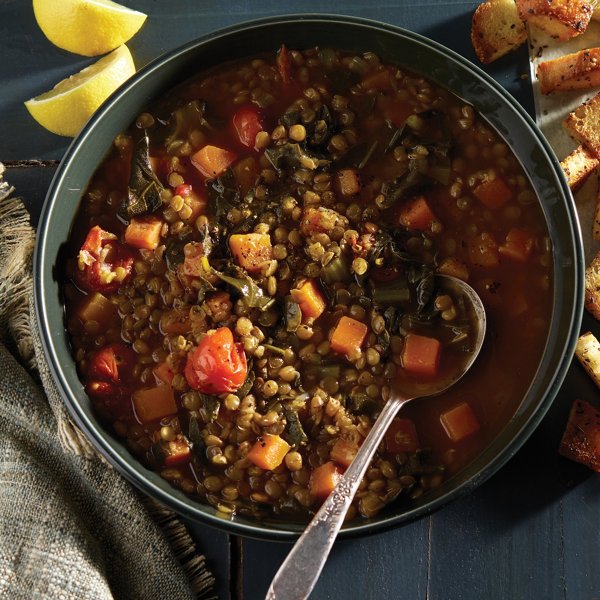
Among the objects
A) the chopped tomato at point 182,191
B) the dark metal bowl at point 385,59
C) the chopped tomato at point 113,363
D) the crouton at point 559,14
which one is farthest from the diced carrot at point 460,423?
the crouton at point 559,14

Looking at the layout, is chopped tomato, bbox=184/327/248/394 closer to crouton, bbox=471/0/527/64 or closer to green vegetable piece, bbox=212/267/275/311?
green vegetable piece, bbox=212/267/275/311

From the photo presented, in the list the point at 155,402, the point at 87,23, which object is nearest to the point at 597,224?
the point at 155,402

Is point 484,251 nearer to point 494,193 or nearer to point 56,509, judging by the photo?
point 494,193

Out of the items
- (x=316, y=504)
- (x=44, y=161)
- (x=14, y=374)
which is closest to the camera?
(x=316, y=504)

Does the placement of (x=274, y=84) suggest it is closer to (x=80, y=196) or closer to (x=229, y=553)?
(x=80, y=196)

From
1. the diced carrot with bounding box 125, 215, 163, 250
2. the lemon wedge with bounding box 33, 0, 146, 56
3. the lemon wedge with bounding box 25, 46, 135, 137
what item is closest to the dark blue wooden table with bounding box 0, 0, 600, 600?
the diced carrot with bounding box 125, 215, 163, 250

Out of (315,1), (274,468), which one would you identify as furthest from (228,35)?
(274,468)
